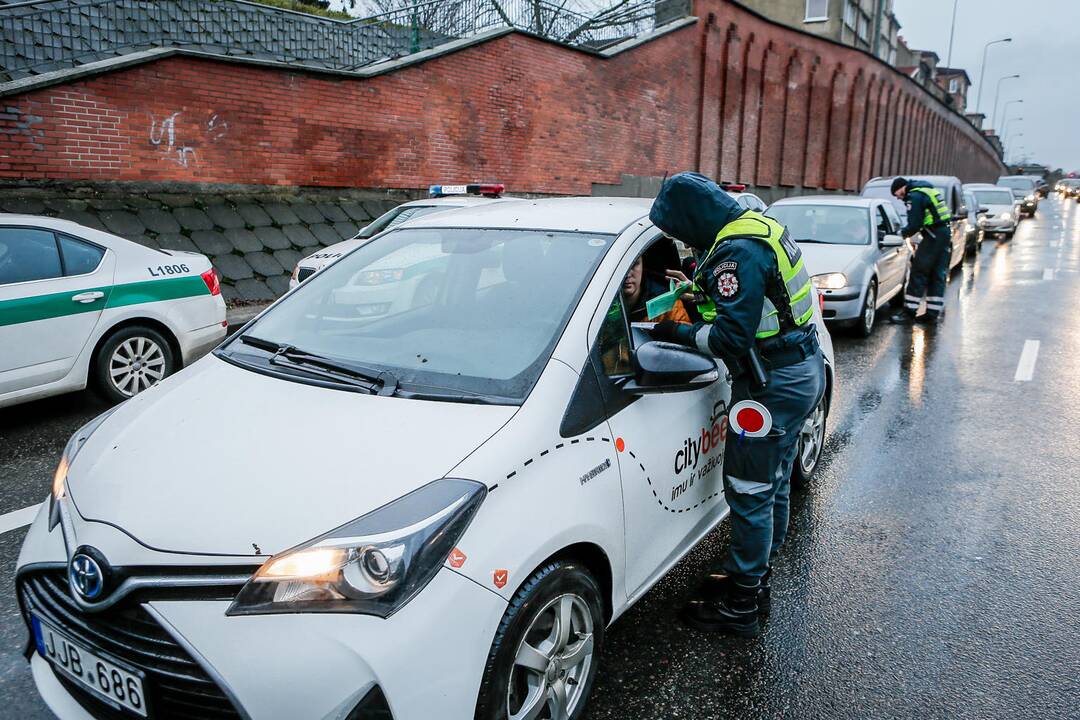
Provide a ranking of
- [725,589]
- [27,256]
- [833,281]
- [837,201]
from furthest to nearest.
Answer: [837,201], [833,281], [27,256], [725,589]

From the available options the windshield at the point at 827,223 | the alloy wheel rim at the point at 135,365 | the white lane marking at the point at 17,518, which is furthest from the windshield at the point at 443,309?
the windshield at the point at 827,223

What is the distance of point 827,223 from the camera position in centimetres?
1002

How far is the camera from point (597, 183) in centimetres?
1811

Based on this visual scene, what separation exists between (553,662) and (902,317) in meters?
10.00

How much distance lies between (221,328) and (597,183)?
42.2ft

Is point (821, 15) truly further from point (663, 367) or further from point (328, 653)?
point (328, 653)

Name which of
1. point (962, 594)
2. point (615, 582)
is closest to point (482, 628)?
point (615, 582)

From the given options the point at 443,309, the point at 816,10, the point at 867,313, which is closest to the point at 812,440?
the point at 443,309

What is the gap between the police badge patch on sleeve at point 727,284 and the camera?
2719 millimetres

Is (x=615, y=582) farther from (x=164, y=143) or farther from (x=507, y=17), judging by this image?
(x=507, y=17)

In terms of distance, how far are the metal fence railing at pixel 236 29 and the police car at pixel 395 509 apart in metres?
10.8

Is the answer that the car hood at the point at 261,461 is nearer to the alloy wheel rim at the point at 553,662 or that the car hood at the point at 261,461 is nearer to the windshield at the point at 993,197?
the alloy wheel rim at the point at 553,662

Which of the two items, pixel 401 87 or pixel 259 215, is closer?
pixel 259 215

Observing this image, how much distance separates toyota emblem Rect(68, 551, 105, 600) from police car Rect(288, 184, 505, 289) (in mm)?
5163
